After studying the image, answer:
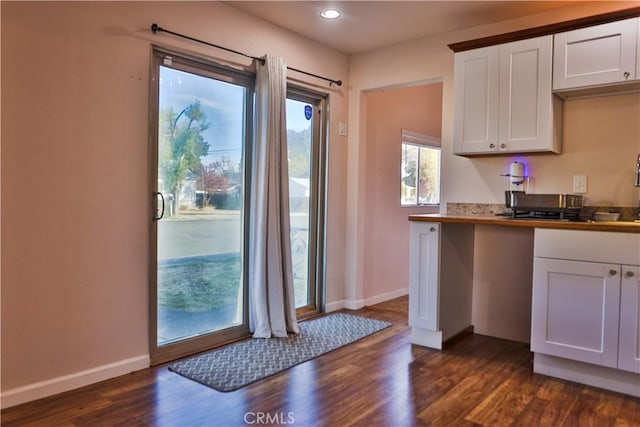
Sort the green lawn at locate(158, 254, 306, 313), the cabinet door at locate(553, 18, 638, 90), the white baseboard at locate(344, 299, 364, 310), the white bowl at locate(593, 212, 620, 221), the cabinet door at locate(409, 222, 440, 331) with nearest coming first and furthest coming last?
the cabinet door at locate(553, 18, 638, 90)
the white bowl at locate(593, 212, 620, 221)
the green lawn at locate(158, 254, 306, 313)
the cabinet door at locate(409, 222, 440, 331)
the white baseboard at locate(344, 299, 364, 310)

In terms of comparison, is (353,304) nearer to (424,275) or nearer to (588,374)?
(424,275)

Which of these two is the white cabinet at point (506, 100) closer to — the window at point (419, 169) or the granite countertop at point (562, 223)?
the granite countertop at point (562, 223)

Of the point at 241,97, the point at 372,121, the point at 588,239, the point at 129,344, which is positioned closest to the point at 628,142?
the point at 588,239

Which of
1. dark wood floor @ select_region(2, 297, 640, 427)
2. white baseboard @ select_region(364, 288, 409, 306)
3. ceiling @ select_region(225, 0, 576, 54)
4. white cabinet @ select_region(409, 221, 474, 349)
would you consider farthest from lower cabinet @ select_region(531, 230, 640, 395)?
white baseboard @ select_region(364, 288, 409, 306)

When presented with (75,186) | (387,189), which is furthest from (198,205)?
(387,189)

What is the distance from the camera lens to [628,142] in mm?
2814

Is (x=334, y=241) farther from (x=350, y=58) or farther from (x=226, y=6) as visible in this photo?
(x=226, y=6)

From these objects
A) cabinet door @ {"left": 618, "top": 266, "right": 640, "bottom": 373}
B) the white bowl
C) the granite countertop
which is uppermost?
the white bowl

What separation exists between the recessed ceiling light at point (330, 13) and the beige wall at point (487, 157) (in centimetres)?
82

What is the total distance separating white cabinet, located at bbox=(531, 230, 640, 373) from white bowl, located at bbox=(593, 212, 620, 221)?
1.63 feet

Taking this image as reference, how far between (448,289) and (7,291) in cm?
264

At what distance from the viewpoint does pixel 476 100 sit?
3.14 metres

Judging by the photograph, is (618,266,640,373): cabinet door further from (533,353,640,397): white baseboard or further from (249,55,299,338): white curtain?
(249,55,299,338): white curtain

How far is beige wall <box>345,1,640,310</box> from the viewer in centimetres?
285
